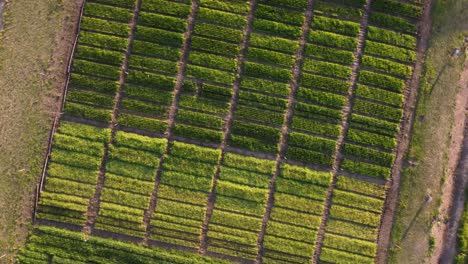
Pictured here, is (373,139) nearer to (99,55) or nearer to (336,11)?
(336,11)

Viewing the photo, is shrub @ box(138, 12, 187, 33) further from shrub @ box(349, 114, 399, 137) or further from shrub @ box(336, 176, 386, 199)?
shrub @ box(336, 176, 386, 199)

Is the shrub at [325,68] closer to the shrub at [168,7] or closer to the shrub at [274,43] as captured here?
the shrub at [274,43]

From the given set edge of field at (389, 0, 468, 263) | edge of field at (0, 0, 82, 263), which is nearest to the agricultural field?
edge of field at (0, 0, 82, 263)

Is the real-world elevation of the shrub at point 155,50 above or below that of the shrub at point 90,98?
above

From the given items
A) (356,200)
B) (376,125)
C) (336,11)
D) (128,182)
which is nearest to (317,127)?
(376,125)

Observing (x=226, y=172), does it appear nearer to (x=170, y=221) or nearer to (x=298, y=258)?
(x=170, y=221)

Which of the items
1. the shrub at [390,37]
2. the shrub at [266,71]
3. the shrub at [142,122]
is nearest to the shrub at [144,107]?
the shrub at [142,122]

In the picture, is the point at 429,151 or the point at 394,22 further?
the point at 394,22

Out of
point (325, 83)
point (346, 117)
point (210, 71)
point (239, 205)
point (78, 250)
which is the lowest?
point (78, 250)
